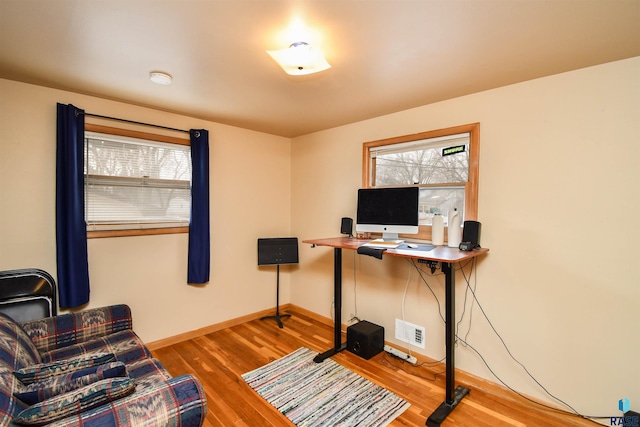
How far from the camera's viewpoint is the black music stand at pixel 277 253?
3.48m

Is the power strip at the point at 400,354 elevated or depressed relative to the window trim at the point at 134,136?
depressed

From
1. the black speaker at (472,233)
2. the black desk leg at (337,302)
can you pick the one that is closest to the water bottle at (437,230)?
the black speaker at (472,233)

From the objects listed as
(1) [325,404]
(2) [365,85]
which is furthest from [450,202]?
(1) [325,404]

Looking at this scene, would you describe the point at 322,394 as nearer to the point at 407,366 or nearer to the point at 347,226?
the point at 407,366

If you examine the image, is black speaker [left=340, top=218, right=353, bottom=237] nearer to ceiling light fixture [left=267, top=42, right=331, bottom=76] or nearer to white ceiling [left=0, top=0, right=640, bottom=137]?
white ceiling [left=0, top=0, right=640, bottom=137]

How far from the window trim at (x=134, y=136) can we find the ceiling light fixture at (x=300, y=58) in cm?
179

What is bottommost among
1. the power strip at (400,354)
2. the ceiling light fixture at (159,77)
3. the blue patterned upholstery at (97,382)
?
the power strip at (400,354)

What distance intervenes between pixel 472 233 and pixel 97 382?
2351mm

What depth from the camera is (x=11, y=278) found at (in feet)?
6.59

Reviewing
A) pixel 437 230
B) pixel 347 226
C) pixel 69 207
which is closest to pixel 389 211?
pixel 437 230

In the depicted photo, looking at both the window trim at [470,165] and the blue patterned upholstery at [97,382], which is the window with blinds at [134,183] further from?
the window trim at [470,165]

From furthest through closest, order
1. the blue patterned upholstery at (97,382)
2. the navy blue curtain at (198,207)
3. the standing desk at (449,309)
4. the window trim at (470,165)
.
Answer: the navy blue curtain at (198,207)
the window trim at (470,165)
the standing desk at (449,309)
the blue patterned upholstery at (97,382)

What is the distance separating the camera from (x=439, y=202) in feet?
8.45

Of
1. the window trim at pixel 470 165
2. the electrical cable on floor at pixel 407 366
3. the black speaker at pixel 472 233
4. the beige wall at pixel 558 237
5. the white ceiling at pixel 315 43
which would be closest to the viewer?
the white ceiling at pixel 315 43
